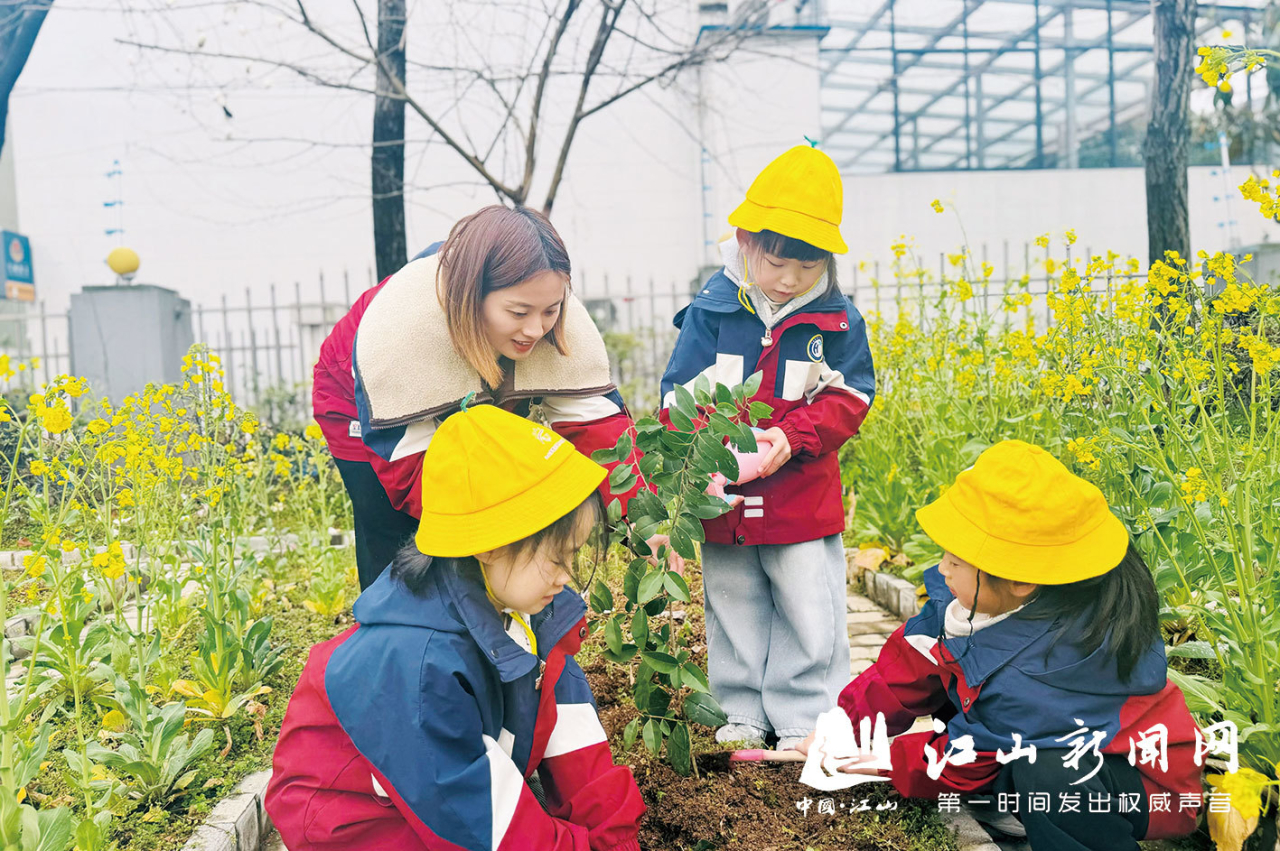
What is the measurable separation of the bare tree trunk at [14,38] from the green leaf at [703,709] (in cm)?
668

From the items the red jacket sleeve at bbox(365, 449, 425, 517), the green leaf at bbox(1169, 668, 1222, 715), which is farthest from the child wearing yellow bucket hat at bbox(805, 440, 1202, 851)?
the red jacket sleeve at bbox(365, 449, 425, 517)

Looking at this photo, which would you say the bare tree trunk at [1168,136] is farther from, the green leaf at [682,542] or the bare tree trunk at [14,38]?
the bare tree trunk at [14,38]

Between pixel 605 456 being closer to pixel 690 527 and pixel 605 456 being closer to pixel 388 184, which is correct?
pixel 690 527

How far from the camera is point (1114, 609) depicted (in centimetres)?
→ 175

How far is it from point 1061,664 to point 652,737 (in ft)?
2.74

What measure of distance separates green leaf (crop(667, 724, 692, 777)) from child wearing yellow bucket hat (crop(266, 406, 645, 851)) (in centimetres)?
29

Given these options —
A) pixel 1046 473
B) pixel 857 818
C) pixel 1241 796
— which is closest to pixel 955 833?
pixel 857 818

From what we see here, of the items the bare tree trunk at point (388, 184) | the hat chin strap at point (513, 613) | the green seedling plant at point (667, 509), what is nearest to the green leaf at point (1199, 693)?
the green seedling plant at point (667, 509)

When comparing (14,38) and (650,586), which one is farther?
(14,38)

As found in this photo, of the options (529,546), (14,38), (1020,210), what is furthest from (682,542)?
(1020,210)

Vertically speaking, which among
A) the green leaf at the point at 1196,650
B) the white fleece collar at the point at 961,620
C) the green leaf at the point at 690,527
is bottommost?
the green leaf at the point at 1196,650

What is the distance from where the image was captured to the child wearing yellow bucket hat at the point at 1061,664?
5.59 ft

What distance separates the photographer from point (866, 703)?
2039 millimetres

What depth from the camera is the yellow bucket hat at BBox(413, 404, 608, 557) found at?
57.6 inches
